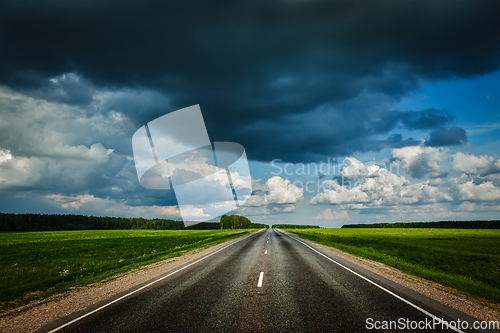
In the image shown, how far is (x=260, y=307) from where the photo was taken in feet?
20.2

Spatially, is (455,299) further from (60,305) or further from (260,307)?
(60,305)

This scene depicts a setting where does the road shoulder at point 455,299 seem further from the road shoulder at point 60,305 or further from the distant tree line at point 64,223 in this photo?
the distant tree line at point 64,223

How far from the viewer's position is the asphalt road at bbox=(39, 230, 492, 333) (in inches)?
201

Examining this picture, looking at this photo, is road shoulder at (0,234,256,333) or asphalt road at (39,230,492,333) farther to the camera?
road shoulder at (0,234,256,333)

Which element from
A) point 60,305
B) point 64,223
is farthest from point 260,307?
point 64,223

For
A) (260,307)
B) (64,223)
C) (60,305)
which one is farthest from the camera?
(64,223)

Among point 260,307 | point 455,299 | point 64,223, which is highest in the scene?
point 260,307

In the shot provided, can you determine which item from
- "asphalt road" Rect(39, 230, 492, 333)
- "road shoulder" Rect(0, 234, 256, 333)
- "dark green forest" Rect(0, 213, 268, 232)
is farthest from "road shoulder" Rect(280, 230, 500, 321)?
"dark green forest" Rect(0, 213, 268, 232)

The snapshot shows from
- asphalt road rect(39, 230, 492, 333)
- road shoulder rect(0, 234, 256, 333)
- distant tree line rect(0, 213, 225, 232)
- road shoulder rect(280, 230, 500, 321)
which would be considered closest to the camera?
asphalt road rect(39, 230, 492, 333)

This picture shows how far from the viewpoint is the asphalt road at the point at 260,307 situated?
5.10m

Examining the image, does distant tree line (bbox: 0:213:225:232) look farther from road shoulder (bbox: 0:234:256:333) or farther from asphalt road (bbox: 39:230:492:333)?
asphalt road (bbox: 39:230:492:333)

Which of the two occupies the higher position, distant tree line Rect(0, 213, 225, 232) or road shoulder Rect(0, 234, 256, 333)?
road shoulder Rect(0, 234, 256, 333)

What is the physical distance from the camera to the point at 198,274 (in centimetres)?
1038

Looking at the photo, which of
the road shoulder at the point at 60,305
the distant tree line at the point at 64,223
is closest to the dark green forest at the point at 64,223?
the distant tree line at the point at 64,223
